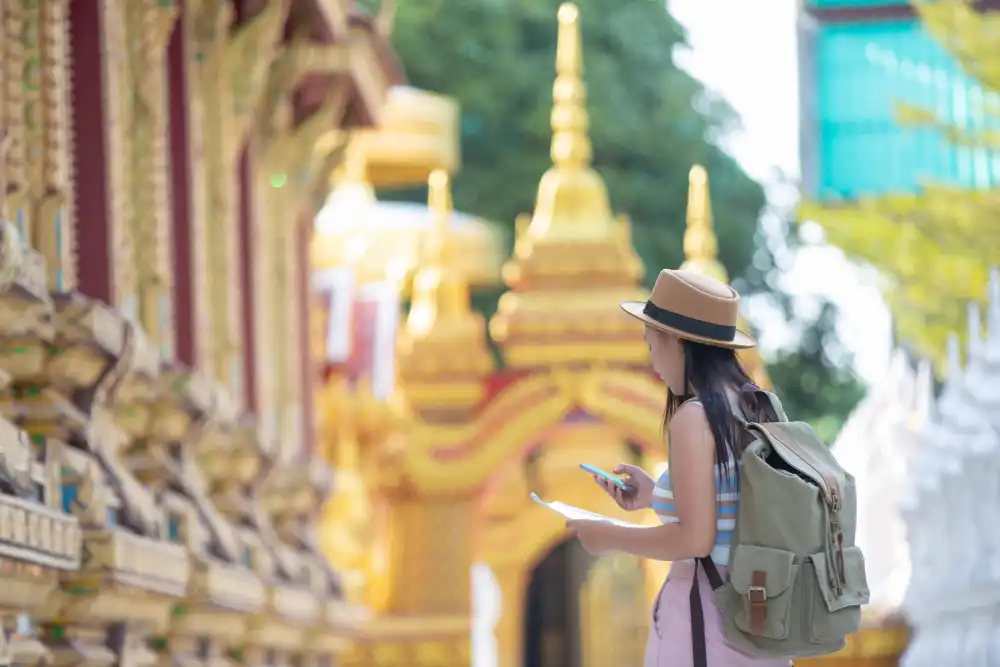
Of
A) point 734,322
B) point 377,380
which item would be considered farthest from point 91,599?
point 377,380

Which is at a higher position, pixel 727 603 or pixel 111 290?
pixel 111 290

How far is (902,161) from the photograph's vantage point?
23984 mm

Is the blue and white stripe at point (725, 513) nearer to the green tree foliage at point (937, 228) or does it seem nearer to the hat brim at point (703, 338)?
the hat brim at point (703, 338)

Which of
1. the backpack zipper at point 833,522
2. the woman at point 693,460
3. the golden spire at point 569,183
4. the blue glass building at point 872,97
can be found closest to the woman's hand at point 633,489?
the woman at point 693,460

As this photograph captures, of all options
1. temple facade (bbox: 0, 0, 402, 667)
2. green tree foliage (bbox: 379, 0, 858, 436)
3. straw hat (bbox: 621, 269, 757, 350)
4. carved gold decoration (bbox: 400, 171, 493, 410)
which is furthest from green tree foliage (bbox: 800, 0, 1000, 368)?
green tree foliage (bbox: 379, 0, 858, 436)

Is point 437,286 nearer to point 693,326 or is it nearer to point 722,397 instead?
point 693,326

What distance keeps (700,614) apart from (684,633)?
0.06 meters

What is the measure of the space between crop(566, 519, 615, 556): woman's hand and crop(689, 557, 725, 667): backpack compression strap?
0.22 m

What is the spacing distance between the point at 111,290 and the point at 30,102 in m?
1.66

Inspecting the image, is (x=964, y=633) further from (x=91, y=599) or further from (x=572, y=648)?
(x=572, y=648)

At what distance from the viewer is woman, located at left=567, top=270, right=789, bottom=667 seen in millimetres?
5801

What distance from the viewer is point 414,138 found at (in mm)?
27297

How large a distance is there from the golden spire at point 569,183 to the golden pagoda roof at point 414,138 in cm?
439

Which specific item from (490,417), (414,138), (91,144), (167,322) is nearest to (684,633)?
(91,144)
